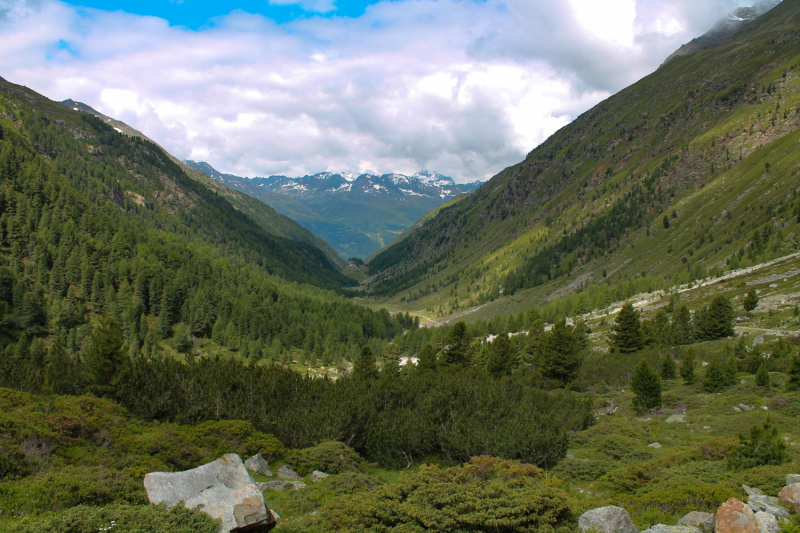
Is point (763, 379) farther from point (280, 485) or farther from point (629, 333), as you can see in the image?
point (280, 485)

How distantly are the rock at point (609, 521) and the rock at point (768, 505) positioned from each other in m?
4.29

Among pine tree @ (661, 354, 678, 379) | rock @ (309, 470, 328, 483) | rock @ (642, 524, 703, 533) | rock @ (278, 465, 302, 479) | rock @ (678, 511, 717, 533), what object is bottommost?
pine tree @ (661, 354, 678, 379)

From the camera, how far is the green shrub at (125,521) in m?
13.0

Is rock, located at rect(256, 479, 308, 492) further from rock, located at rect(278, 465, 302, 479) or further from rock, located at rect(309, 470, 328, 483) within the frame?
rock, located at rect(278, 465, 302, 479)

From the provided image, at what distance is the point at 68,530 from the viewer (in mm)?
12961

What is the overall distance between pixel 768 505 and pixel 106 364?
5581 centimetres

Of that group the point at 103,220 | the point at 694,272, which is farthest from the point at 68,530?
the point at 103,220

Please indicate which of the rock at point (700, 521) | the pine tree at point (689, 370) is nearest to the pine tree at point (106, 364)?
the rock at point (700, 521)

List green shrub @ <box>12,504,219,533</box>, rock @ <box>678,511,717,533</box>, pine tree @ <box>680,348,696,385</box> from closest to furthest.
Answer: green shrub @ <box>12,504,219,533</box>
rock @ <box>678,511,717,533</box>
pine tree @ <box>680,348,696,385</box>

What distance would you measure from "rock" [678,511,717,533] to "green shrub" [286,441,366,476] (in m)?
24.3

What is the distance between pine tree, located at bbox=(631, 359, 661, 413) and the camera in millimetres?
44438

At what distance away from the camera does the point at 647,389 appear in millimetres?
44750

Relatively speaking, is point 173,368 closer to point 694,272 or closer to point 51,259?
point 51,259

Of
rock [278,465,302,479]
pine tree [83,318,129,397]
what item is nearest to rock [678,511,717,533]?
rock [278,465,302,479]
